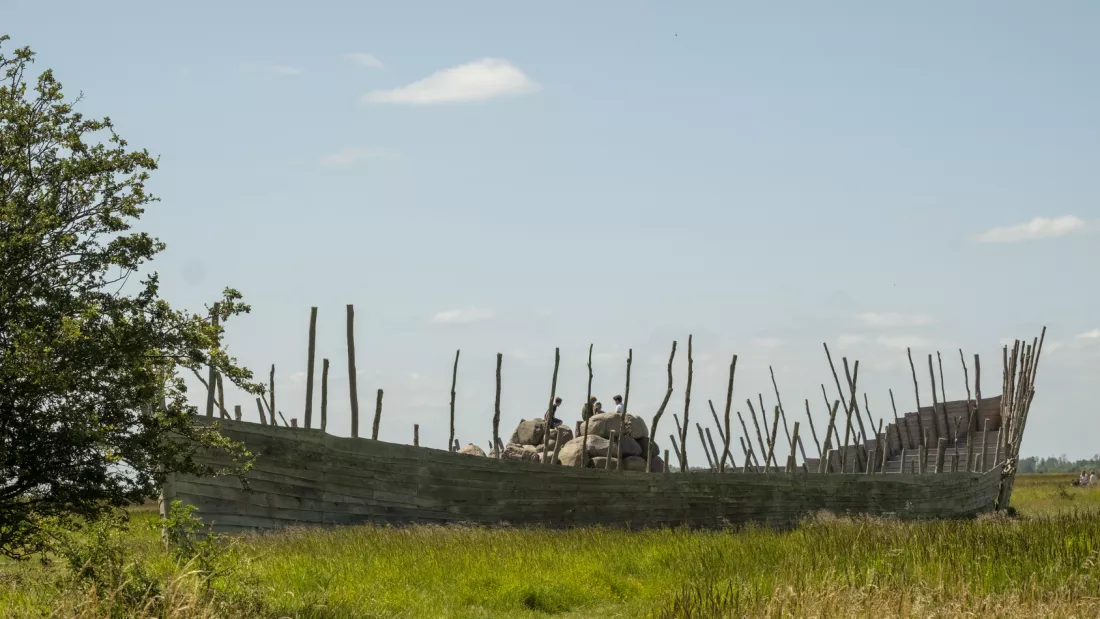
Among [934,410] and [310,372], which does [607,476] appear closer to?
[310,372]

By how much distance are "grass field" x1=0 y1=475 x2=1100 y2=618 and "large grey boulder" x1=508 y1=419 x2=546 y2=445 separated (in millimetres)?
11219

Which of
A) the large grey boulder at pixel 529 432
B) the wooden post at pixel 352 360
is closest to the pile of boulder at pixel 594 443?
the large grey boulder at pixel 529 432

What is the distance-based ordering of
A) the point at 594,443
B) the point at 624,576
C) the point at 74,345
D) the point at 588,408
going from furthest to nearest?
the point at 594,443 → the point at 588,408 → the point at 624,576 → the point at 74,345

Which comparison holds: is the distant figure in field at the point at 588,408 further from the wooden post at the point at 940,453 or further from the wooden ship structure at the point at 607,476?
the wooden post at the point at 940,453

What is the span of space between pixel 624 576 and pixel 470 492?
21.9 feet

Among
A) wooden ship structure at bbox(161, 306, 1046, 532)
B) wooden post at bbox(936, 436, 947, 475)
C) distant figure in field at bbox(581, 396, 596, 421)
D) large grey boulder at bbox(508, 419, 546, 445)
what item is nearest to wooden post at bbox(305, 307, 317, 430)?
wooden ship structure at bbox(161, 306, 1046, 532)

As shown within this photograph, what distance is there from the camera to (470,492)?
60.0 feet

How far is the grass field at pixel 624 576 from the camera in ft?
25.9

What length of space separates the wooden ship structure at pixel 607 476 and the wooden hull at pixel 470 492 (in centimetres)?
2

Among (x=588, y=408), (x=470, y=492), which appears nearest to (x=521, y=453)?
(x=588, y=408)

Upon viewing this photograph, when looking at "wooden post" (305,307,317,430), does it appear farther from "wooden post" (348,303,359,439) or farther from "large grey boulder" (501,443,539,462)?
"large grey boulder" (501,443,539,462)

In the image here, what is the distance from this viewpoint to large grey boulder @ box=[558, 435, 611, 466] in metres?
24.1

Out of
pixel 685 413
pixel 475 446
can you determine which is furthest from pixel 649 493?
pixel 475 446

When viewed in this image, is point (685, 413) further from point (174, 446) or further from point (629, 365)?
point (174, 446)
